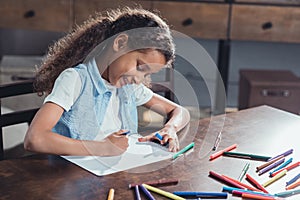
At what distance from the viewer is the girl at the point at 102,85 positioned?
3.33 ft

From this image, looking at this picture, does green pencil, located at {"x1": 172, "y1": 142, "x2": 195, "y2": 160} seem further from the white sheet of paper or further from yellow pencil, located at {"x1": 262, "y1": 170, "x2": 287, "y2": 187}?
yellow pencil, located at {"x1": 262, "y1": 170, "x2": 287, "y2": 187}

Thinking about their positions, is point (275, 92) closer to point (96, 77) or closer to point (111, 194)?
point (96, 77)

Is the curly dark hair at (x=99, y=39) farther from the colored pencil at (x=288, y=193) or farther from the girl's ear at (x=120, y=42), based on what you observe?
the colored pencil at (x=288, y=193)

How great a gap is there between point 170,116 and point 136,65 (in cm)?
26

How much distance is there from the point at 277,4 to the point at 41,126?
6.74ft

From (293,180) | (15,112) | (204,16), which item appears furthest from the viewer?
(204,16)

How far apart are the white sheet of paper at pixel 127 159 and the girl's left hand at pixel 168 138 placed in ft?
0.05

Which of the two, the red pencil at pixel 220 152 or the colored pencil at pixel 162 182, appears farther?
the red pencil at pixel 220 152

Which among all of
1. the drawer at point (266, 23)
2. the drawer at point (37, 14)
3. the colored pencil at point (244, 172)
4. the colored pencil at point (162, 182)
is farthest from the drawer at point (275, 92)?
the colored pencil at point (162, 182)

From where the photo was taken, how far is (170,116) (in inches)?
49.4

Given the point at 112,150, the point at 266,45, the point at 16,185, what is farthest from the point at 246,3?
the point at 16,185

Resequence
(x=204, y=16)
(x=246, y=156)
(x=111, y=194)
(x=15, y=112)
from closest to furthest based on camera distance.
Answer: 1. (x=111, y=194)
2. (x=246, y=156)
3. (x=15, y=112)
4. (x=204, y=16)

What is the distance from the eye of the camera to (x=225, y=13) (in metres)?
2.70

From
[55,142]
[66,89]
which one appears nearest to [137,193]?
[55,142]
